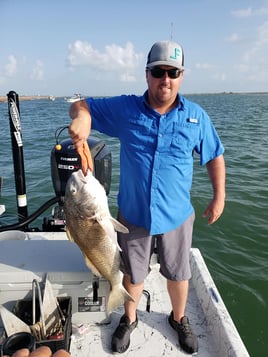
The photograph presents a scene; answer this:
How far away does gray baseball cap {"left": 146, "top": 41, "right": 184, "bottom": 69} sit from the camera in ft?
7.33

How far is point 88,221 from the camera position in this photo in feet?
7.11

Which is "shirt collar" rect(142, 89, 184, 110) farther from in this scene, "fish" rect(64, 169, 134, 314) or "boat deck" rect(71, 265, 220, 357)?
"boat deck" rect(71, 265, 220, 357)

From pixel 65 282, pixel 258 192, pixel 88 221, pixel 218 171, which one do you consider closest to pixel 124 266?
pixel 65 282

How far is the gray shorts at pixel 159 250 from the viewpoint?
2.55 meters

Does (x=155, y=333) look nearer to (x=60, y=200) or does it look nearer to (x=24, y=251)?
(x=24, y=251)

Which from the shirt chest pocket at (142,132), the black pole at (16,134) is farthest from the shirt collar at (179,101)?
the black pole at (16,134)

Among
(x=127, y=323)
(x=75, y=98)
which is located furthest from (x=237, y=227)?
(x=75, y=98)

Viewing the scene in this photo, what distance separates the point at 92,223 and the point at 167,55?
1264mm

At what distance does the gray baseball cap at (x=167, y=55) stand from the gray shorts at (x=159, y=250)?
1.19 m

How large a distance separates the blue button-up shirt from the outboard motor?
1.58 metres

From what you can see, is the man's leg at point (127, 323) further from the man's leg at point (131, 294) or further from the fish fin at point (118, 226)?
the fish fin at point (118, 226)

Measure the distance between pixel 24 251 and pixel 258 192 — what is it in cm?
697

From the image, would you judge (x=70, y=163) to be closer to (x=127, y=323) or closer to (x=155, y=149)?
(x=155, y=149)

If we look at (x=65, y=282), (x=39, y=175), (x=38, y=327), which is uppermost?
(x=65, y=282)
